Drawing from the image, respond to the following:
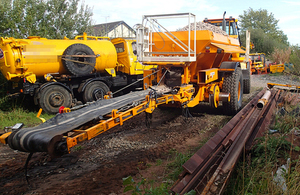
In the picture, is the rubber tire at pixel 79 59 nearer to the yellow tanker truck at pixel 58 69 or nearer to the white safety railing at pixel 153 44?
the yellow tanker truck at pixel 58 69

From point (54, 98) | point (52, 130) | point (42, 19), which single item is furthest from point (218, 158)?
point (42, 19)

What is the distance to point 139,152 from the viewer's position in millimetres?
4641

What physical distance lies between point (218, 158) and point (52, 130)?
2.31m

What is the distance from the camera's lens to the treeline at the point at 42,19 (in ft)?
31.7

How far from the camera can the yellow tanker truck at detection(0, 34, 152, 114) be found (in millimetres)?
7332

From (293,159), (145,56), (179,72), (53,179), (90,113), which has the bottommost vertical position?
(53,179)

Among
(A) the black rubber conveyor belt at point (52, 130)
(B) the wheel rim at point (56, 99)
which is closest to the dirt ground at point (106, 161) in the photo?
(A) the black rubber conveyor belt at point (52, 130)

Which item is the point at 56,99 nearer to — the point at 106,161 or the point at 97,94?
the point at 97,94

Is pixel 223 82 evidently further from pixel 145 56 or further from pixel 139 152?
pixel 139 152

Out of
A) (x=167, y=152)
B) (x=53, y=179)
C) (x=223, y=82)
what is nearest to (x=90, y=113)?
(x=53, y=179)

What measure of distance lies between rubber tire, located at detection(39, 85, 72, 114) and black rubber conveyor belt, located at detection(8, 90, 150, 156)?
382 cm

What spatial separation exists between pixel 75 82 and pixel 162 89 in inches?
157

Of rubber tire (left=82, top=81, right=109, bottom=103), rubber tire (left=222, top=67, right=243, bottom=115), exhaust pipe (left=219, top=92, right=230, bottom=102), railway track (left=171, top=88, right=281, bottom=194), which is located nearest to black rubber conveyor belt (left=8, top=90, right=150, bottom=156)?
railway track (left=171, top=88, right=281, bottom=194)

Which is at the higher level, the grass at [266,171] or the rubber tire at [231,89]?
the rubber tire at [231,89]
